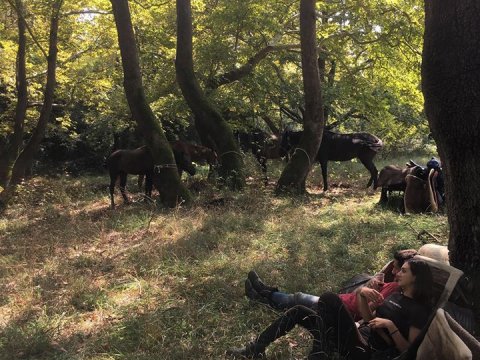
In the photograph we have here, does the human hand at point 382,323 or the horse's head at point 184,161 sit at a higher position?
the horse's head at point 184,161

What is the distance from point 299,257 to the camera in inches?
253

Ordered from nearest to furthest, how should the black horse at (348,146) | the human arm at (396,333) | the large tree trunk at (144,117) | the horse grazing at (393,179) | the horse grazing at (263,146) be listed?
1. the human arm at (396,333)
2. the horse grazing at (393,179)
3. the large tree trunk at (144,117)
4. the black horse at (348,146)
5. the horse grazing at (263,146)

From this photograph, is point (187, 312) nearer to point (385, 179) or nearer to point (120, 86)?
point (385, 179)

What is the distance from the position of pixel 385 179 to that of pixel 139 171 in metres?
5.85

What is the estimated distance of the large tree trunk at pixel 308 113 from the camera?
11.4 m

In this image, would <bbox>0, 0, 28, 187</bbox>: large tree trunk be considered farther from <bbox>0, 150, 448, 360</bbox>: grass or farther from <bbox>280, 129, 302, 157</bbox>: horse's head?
<bbox>280, 129, 302, 157</bbox>: horse's head

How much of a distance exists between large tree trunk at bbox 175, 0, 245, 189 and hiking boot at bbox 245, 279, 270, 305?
257 inches

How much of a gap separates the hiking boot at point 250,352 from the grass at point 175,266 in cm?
13

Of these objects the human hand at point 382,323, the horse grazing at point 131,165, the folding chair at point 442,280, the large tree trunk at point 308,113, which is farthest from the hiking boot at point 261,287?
the horse grazing at point 131,165

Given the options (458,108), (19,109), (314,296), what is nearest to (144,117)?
(19,109)

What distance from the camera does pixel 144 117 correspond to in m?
10.9

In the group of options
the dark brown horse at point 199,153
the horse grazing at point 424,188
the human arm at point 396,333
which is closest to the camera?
the human arm at point 396,333

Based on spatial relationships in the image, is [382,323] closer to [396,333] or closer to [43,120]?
[396,333]

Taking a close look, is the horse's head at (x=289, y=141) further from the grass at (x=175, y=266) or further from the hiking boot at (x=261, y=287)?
the hiking boot at (x=261, y=287)
